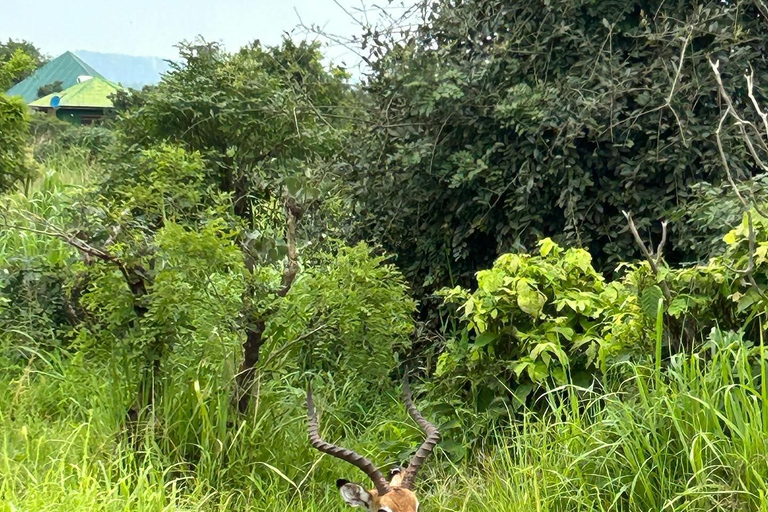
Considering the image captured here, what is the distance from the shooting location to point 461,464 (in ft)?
12.2

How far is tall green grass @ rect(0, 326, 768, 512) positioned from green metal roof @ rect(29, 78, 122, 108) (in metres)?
16.5

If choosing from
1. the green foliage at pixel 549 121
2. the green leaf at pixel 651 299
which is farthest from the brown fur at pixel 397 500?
the green foliage at pixel 549 121

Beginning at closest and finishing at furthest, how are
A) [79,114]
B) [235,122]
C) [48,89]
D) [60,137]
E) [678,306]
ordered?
[678,306] → [235,122] → [60,137] → [48,89] → [79,114]

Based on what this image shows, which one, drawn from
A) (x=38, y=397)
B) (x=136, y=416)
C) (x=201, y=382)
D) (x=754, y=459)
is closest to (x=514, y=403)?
(x=754, y=459)

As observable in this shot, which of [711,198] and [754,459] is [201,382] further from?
[711,198]

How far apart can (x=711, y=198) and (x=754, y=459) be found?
6.10 ft

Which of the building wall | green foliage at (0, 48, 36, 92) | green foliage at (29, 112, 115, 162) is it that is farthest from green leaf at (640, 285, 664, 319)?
the building wall

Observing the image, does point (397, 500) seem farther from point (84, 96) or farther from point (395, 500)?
point (84, 96)

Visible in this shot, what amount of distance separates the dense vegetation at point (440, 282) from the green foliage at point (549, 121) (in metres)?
0.02

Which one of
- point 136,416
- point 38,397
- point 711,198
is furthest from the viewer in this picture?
point 38,397

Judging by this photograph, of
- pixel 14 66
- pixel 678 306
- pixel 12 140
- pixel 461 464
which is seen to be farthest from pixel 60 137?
pixel 678 306

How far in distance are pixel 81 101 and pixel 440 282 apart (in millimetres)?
16782

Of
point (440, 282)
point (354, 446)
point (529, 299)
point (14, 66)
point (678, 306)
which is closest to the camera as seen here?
point (678, 306)

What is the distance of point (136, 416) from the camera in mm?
3613
